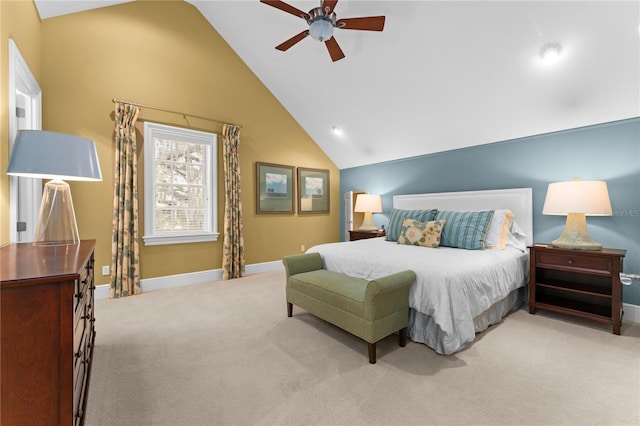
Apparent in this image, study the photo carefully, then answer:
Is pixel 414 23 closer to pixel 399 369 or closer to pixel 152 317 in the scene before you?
pixel 399 369

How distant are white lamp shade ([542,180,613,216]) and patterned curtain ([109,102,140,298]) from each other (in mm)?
4824

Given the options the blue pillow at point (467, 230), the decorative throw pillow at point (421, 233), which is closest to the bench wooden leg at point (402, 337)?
the decorative throw pillow at point (421, 233)

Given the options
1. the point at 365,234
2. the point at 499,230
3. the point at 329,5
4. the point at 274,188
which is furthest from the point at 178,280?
the point at 499,230

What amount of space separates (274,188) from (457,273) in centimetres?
362

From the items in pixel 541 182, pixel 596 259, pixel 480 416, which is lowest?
pixel 480 416

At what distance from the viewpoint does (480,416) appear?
60.4 inches

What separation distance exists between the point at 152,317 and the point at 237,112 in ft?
10.8

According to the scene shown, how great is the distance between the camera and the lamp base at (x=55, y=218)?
1747 millimetres

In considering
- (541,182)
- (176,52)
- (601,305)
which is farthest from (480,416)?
(176,52)

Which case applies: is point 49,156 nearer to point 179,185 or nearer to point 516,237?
point 179,185

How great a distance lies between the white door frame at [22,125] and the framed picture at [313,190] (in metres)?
3.64

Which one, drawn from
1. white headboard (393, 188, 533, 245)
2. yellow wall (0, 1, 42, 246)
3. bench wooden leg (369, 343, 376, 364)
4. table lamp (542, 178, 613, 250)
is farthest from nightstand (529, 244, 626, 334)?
yellow wall (0, 1, 42, 246)

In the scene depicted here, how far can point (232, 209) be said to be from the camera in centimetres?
450

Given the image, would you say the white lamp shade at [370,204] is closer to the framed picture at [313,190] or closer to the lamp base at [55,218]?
the framed picture at [313,190]
